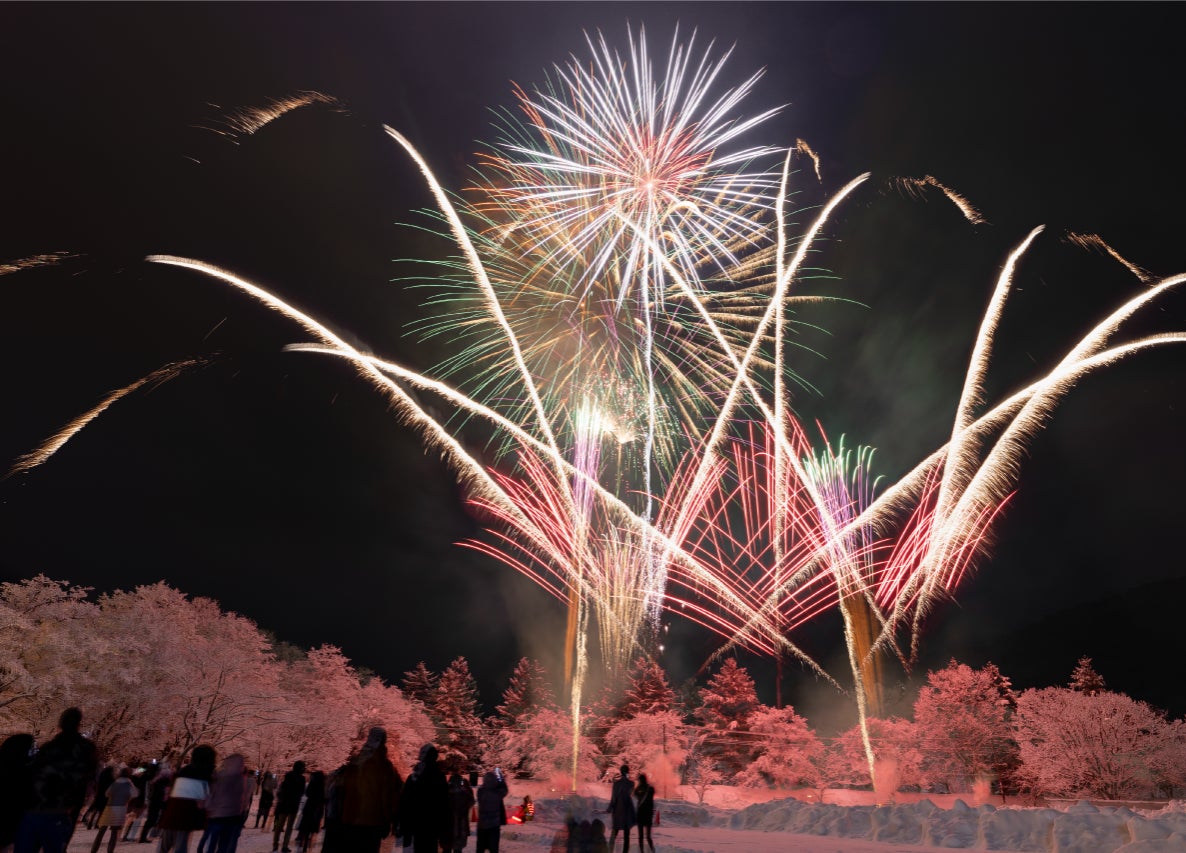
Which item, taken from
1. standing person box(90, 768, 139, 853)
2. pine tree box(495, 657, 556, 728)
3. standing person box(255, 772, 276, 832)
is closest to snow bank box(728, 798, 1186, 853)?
standing person box(255, 772, 276, 832)

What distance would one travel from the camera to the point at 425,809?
25.0ft

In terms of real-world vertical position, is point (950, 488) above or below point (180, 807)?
above

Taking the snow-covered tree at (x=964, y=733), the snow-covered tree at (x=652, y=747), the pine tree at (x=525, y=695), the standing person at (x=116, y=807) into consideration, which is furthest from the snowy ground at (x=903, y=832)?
the pine tree at (x=525, y=695)

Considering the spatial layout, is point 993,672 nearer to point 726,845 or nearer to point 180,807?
point 726,845

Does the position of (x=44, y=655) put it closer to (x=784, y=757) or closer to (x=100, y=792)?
(x=100, y=792)

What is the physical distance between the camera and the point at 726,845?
16.1m

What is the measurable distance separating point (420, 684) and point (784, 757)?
1676 inches

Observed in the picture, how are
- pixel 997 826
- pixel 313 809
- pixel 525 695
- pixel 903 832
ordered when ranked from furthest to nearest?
pixel 525 695
pixel 903 832
pixel 997 826
pixel 313 809

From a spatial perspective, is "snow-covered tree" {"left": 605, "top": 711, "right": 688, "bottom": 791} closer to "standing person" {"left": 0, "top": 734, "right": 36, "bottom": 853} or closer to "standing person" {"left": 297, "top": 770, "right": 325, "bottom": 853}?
"standing person" {"left": 297, "top": 770, "right": 325, "bottom": 853}

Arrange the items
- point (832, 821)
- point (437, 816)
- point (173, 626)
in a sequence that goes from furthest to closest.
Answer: point (173, 626)
point (832, 821)
point (437, 816)

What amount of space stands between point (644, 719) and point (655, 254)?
45670 millimetres

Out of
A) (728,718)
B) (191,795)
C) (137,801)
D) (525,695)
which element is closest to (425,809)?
(191,795)

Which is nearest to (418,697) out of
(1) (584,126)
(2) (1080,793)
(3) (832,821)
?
(2) (1080,793)

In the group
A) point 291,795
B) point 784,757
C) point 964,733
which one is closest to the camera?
point 291,795
